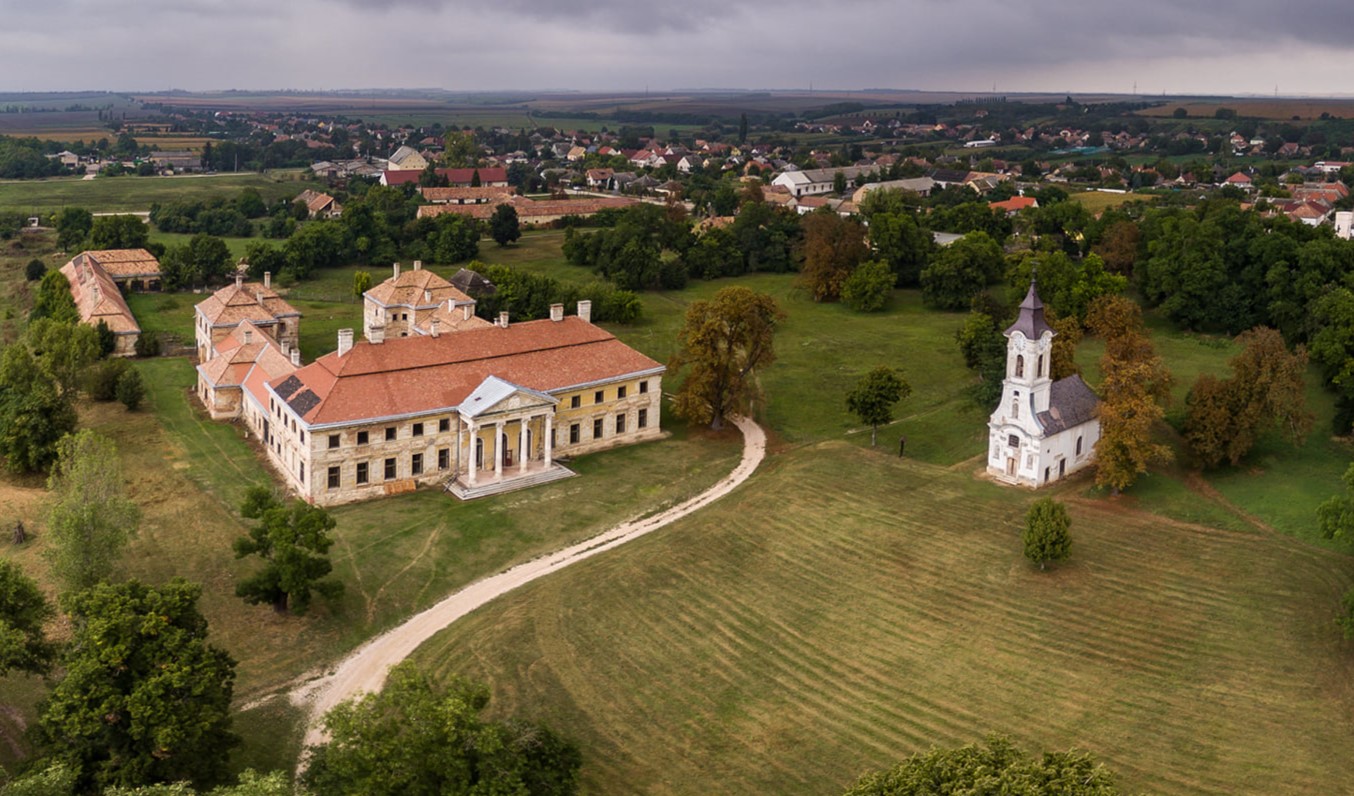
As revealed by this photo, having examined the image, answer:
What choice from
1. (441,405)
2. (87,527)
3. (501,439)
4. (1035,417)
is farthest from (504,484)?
(1035,417)

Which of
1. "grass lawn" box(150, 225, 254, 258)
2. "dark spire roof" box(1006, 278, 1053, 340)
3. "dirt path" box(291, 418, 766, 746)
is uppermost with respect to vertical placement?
"dark spire roof" box(1006, 278, 1053, 340)

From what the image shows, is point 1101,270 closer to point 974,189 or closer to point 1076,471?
point 1076,471

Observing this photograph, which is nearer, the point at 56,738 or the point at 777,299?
the point at 56,738

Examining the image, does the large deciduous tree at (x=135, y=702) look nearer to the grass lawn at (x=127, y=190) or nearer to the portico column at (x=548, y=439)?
the portico column at (x=548, y=439)

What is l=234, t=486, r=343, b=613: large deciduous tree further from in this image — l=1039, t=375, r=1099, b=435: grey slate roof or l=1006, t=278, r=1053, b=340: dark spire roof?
l=1039, t=375, r=1099, b=435: grey slate roof

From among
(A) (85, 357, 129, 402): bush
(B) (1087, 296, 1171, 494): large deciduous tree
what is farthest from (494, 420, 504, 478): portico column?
(B) (1087, 296, 1171, 494): large deciduous tree

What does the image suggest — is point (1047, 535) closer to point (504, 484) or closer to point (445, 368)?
point (504, 484)

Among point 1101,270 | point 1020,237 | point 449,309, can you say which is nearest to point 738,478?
point 449,309
